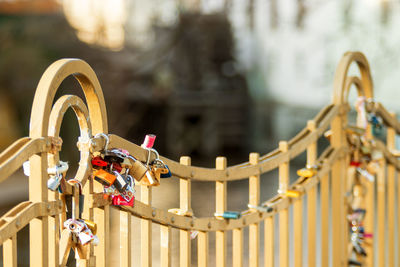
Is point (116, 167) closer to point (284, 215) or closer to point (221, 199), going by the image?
point (221, 199)

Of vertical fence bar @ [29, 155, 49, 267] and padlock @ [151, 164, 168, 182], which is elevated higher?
padlock @ [151, 164, 168, 182]

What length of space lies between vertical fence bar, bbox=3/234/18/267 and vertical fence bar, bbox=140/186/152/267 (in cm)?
30

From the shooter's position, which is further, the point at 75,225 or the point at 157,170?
the point at 157,170

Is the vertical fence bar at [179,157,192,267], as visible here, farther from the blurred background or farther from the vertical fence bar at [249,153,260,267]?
the blurred background

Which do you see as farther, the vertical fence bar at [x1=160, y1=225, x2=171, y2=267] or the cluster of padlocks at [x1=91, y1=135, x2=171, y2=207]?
the vertical fence bar at [x1=160, y1=225, x2=171, y2=267]

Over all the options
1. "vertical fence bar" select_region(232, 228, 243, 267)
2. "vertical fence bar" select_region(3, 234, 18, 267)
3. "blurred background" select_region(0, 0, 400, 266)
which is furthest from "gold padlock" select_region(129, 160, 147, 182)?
"blurred background" select_region(0, 0, 400, 266)

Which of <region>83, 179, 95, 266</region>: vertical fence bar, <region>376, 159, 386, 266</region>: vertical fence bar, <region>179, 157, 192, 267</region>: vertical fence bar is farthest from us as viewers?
<region>376, 159, 386, 266</region>: vertical fence bar

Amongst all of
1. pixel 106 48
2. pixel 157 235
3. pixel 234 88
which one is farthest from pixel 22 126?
pixel 157 235

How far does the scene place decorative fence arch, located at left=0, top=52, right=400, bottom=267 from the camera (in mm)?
1004

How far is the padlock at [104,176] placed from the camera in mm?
1110

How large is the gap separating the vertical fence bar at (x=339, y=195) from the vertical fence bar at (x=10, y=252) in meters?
1.14

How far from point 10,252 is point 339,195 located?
46.3 inches

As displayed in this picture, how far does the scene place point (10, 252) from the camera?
0.99 meters

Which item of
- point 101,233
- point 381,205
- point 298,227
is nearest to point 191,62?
point 381,205
